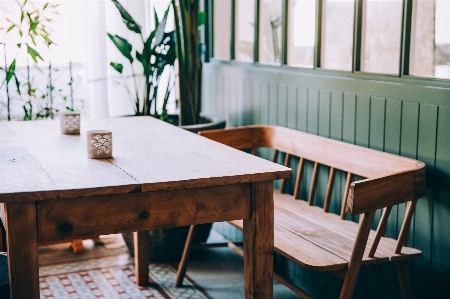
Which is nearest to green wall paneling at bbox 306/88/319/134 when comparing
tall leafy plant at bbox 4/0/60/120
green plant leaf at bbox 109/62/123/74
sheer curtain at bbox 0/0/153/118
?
green plant leaf at bbox 109/62/123/74

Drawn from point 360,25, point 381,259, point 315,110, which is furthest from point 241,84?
point 381,259

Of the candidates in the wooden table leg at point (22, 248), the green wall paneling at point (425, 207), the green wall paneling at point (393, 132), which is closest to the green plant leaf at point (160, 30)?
the green wall paneling at point (393, 132)

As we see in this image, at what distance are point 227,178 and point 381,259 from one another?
2.64 feet

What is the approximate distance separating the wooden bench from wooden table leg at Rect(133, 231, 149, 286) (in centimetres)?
19

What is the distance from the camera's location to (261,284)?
2.25m

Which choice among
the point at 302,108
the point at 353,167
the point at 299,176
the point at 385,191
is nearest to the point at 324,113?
the point at 302,108

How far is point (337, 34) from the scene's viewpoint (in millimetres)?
3234

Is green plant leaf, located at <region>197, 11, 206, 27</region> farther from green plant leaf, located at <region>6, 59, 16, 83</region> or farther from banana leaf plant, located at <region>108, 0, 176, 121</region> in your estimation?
green plant leaf, located at <region>6, 59, 16, 83</region>

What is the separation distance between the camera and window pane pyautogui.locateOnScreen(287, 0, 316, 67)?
3434 mm

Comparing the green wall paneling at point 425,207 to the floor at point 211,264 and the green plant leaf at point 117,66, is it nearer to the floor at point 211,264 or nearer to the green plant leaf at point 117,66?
the floor at point 211,264

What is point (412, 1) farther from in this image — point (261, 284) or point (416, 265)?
point (261, 284)

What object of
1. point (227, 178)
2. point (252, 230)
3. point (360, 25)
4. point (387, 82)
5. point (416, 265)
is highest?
point (360, 25)

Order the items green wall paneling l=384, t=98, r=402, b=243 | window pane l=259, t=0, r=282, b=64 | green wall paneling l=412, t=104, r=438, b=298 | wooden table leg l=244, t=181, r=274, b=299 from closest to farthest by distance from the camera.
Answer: wooden table leg l=244, t=181, r=274, b=299
green wall paneling l=412, t=104, r=438, b=298
green wall paneling l=384, t=98, r=402, b=243
window pane l=259, t=0, r=282, b=64

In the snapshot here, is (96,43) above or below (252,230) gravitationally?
above
